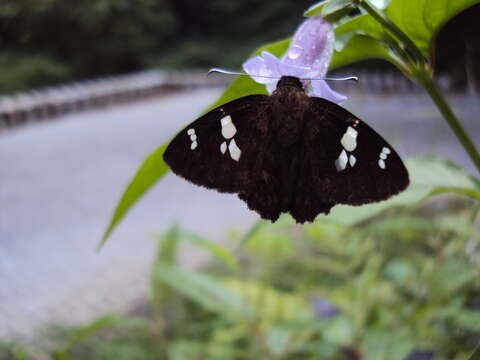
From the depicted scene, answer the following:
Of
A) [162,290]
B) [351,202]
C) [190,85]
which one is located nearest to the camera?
[351,202]

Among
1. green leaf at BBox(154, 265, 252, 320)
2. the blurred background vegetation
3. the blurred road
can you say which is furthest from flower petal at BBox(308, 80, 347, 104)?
the blurred background vegetation

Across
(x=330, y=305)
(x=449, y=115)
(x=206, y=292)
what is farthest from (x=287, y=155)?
(x=330, y=305)

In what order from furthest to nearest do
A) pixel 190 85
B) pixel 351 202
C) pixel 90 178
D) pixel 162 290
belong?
1. pixel 190 85
2. pixel 90 178
3. pixel 162 290
4. pixel 351 202

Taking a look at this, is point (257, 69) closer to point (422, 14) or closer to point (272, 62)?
point (272, 62)

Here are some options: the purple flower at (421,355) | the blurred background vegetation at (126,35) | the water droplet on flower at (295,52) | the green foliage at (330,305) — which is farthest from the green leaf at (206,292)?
the blurred background vegetation at (126,35)

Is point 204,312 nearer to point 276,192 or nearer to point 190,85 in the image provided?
point 276,192

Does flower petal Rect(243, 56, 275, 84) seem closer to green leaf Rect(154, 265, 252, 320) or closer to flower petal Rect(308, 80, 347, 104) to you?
flower petal Rect(308, 80, 347, 104)

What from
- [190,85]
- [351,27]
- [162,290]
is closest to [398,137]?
[162,290]
